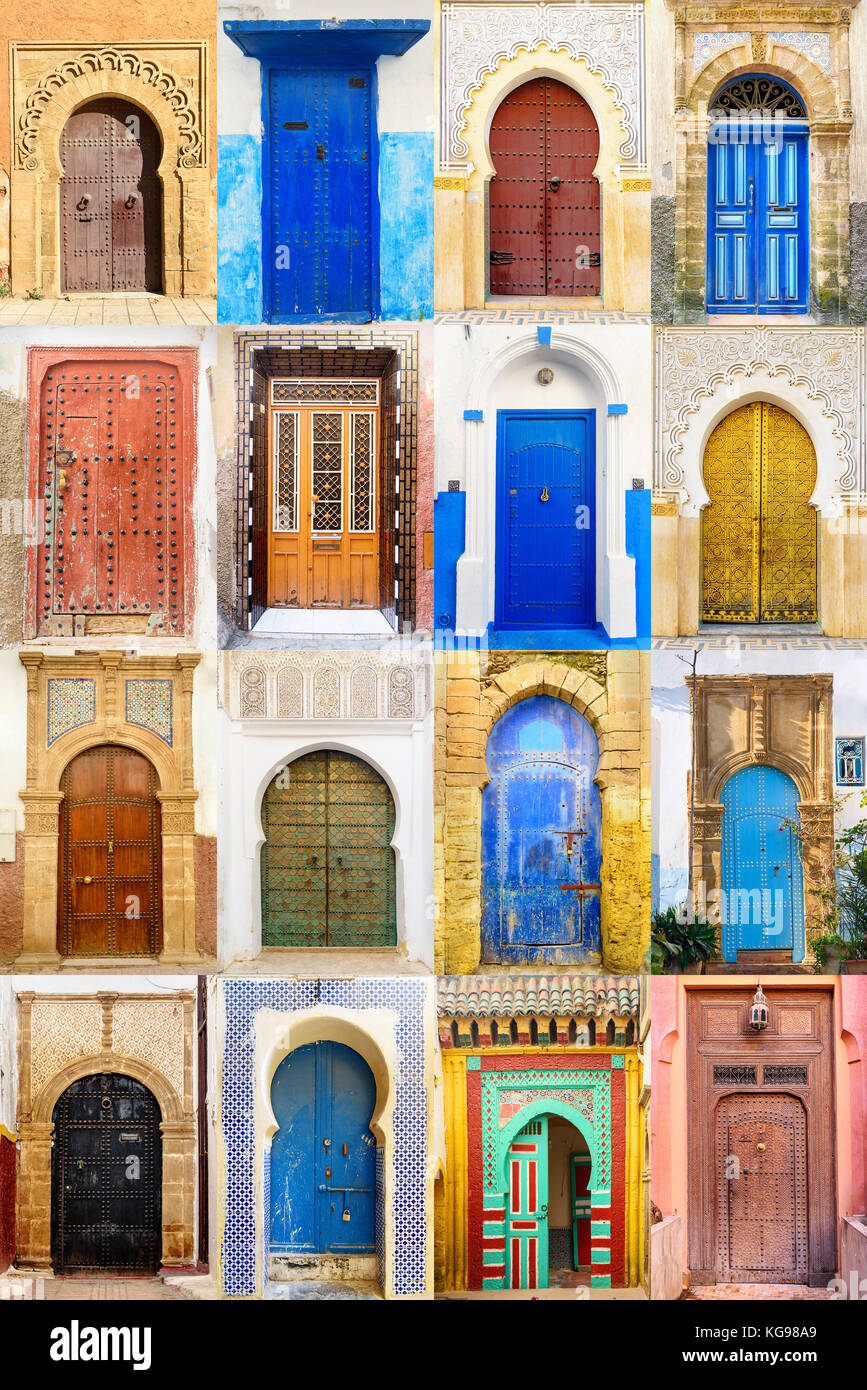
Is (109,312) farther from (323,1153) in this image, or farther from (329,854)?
(323,1153)

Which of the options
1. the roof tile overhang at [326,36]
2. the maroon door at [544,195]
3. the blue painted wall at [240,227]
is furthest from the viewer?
the maroon door at [544,195]

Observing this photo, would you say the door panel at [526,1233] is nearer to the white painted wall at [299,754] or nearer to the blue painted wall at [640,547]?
the white painted wall at [299,754]

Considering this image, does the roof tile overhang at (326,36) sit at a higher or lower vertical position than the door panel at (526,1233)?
higher

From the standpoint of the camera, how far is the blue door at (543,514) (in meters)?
5.90

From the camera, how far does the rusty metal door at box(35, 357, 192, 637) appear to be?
5.82 meters

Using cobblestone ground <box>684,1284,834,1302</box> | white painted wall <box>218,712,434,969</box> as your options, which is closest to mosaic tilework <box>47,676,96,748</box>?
white painted wall <box>218,712,434,969</box>

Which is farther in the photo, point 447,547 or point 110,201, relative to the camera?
point 110,201

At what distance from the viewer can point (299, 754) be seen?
5.88m

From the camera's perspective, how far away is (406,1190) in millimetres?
5746

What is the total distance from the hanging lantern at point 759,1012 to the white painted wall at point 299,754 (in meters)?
1.68

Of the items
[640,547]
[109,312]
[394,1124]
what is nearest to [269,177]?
[109,312]

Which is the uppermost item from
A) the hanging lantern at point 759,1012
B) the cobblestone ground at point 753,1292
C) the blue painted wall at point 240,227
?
the blue painted wall at point 240,227

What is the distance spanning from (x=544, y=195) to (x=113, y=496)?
8.96 ft

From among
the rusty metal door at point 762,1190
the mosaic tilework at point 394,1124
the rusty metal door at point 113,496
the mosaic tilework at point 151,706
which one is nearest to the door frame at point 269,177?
the rusty metal door at point 113,496
